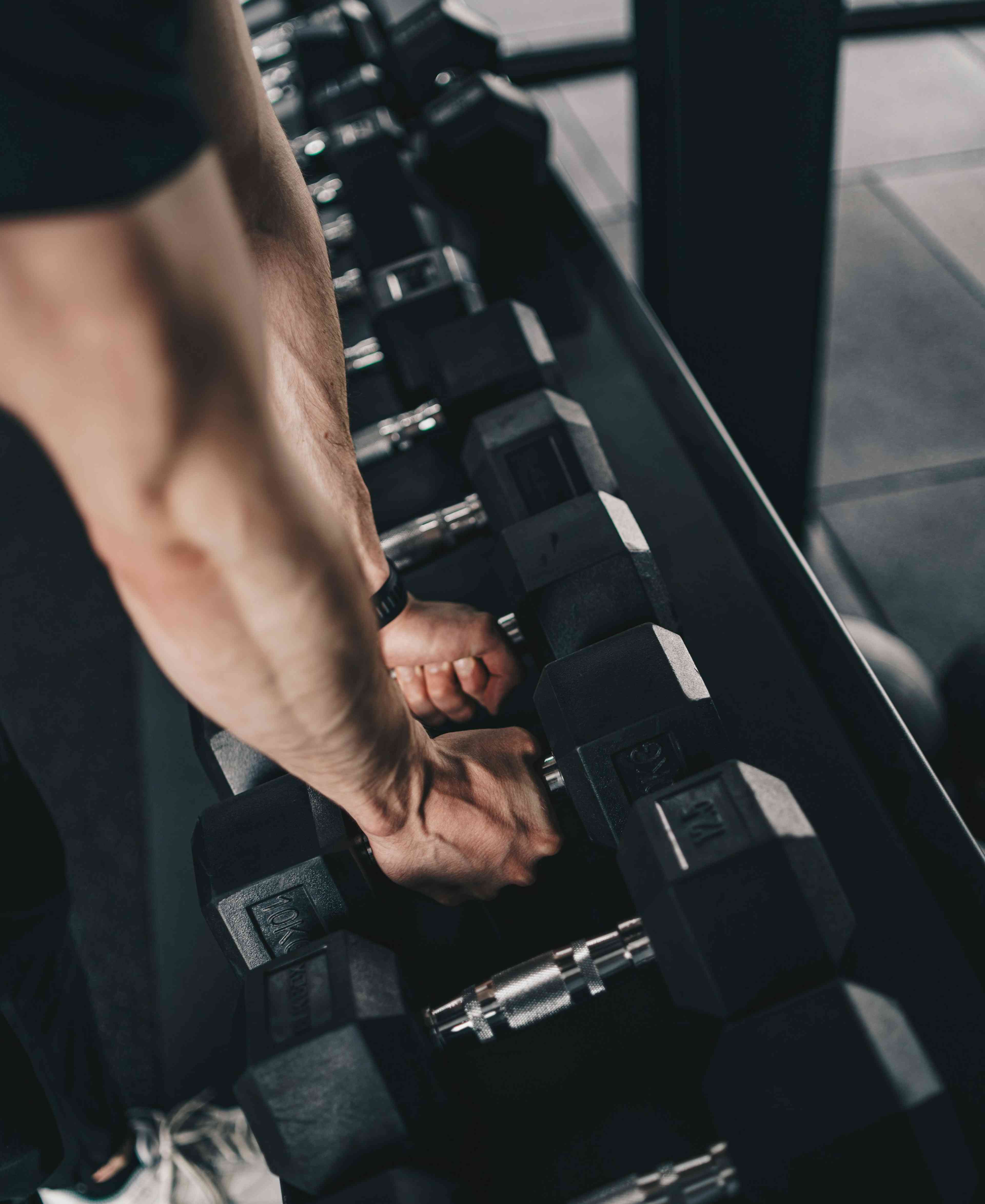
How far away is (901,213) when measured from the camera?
2.36 meters

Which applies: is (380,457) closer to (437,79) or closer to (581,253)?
(581,253)

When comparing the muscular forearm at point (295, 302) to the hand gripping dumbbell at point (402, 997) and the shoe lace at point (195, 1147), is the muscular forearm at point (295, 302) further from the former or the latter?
the shoe lace at point (195, 1147)

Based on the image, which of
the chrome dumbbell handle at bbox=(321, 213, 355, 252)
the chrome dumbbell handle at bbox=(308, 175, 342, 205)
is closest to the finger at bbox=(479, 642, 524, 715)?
the chrome dumbbell handle at bbox=(321, 213, 355, 252)

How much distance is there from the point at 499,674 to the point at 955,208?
2209 mm

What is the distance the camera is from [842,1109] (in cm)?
45

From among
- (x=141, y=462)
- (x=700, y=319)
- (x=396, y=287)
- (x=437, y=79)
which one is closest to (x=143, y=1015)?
(x=396, y=287)

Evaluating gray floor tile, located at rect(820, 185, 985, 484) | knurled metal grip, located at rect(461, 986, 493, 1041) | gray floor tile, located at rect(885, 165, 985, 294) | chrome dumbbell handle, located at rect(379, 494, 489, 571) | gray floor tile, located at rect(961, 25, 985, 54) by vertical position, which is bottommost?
gray floor tile, located at rect(820, 185, 985, 484)

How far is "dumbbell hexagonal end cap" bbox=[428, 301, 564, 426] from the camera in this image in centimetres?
93

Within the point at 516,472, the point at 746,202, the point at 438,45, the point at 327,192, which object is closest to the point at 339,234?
the point at 327,192

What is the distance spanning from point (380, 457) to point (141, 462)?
0.72 m

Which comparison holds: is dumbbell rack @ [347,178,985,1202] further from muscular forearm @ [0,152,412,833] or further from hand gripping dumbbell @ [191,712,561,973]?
muscular forearm @ [0,152,412,833]

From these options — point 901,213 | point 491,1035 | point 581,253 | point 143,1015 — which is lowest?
point 143,1015

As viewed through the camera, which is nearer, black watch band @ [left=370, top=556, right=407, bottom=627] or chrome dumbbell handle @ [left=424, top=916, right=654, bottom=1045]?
chrome dumbbell handle @ [left=424, top=916, right=654, bottom=1045]

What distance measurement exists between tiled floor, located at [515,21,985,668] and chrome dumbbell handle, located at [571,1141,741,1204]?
1225mm
